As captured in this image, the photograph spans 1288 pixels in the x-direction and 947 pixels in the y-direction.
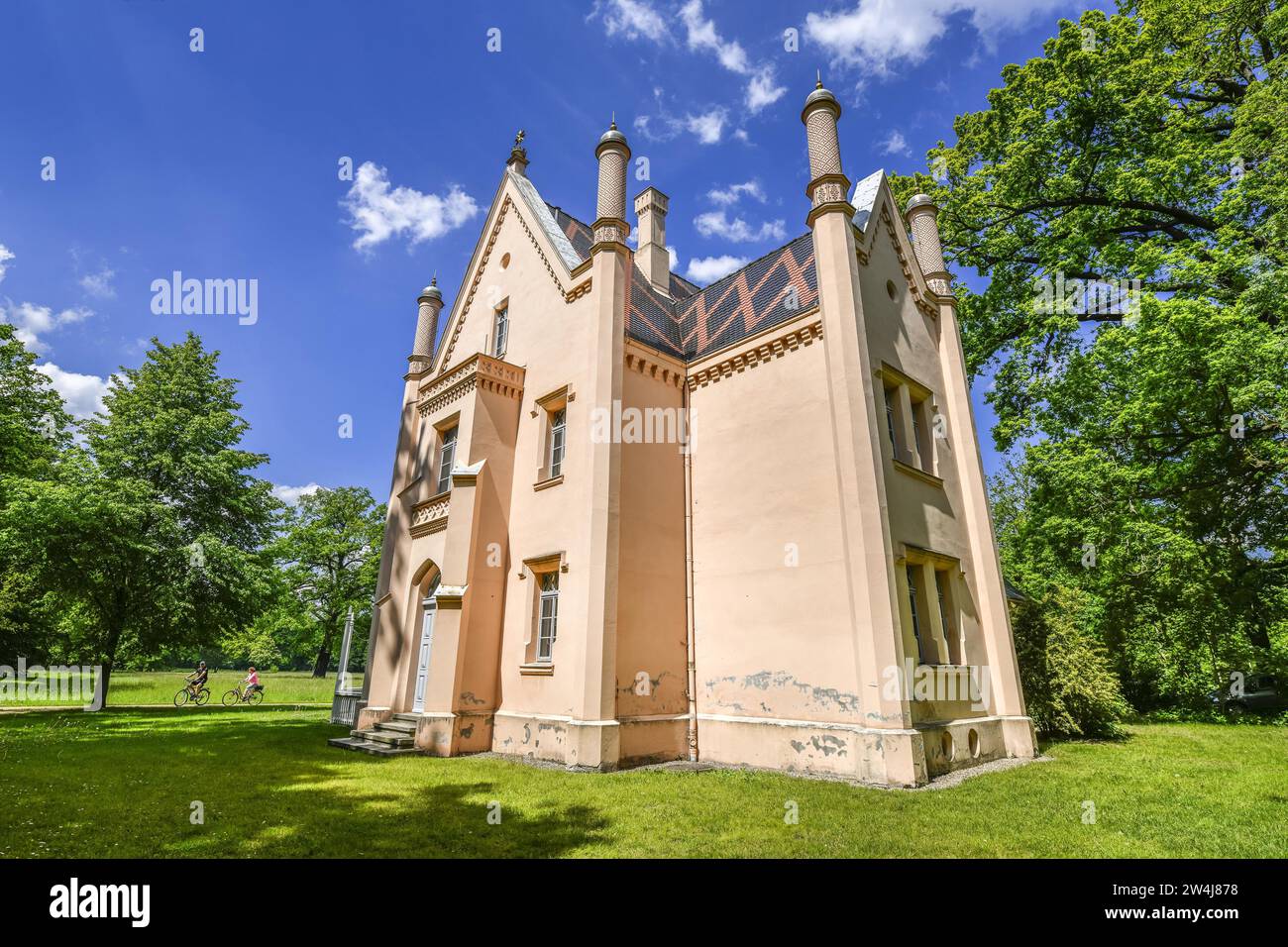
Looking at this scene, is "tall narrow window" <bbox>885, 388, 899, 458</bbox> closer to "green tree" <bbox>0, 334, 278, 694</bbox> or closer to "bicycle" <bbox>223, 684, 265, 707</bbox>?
"green tree" <bbox>0, 334, 278, 694</bbox>

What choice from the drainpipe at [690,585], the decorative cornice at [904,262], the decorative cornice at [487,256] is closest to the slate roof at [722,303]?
the decorative cornice at [487,256]

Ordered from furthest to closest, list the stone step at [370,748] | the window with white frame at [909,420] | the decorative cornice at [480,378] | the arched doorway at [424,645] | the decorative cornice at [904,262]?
the decorative cornice at [904,262]
the decorative cornice at [480,378]
the arched doorway at [424,645]
the window with white frame at [909,420]
the stone step at [370,748]

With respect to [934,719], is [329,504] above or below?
above

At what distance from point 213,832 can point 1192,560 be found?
69.4 feet

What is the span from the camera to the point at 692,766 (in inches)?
428

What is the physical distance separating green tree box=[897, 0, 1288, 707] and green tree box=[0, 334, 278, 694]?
2822 centimetres

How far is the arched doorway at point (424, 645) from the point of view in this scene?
47.4ft

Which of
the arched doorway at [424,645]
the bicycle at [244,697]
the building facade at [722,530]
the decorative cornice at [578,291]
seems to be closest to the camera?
the building facade at [722,530]

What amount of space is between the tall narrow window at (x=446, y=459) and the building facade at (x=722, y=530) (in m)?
0.07

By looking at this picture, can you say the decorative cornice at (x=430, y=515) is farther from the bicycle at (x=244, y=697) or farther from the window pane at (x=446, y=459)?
the bicycle at (x=244, y=697)

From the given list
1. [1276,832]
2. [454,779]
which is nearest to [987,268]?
[1276,832]

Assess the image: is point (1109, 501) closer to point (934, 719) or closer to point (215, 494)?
point (934, 719)

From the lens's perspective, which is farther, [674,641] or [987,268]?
[987,268]

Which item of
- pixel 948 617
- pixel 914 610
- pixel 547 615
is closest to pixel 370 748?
pixel 547 615
